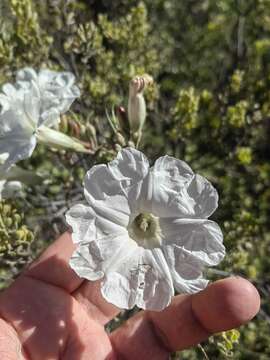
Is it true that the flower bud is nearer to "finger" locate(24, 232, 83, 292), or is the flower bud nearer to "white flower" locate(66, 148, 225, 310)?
"white flower" locate(66, 148, 225, 310)

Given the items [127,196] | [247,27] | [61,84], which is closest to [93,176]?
[127,196]

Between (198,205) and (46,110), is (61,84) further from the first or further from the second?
(198,205)

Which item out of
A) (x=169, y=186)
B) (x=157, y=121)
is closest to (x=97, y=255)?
(x=169, y=186)

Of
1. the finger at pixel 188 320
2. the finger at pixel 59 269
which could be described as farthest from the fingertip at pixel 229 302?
the finger at pixel 59 269

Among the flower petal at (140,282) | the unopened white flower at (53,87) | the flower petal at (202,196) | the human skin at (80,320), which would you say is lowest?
the human skin at (80,320)

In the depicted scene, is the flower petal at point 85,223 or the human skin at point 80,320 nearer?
the flower petal at point 85,223

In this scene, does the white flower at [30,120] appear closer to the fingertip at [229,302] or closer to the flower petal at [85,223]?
the flower petal at [85,223]
